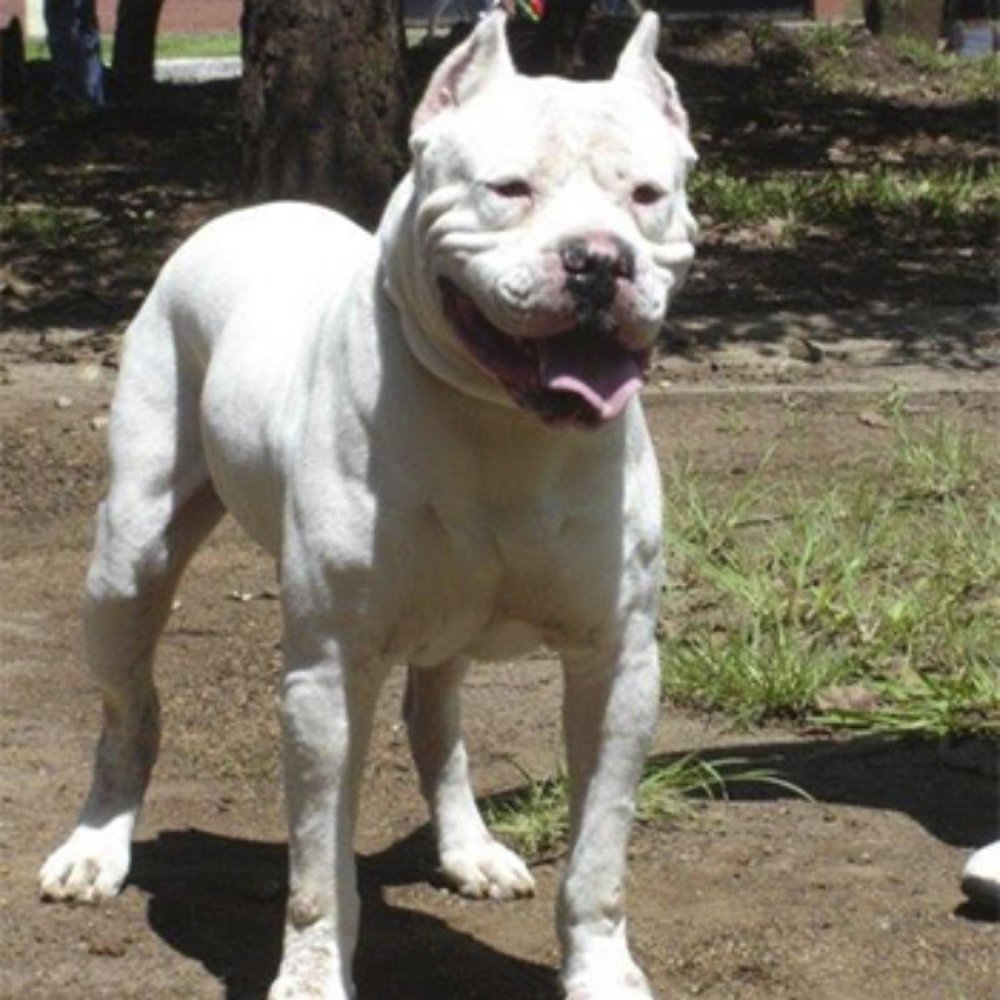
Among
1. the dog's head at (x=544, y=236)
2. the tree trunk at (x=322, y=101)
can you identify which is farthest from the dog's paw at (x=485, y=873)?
the tree trunk at (x=322, y=101)

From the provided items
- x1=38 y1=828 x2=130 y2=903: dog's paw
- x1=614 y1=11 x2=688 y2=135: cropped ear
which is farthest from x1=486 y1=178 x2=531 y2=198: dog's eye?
x1=38 y1=828 x2=130 y2=903: dog's paw

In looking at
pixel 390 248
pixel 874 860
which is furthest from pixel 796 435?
pixel 390 248

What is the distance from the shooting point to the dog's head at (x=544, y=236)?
4.02m

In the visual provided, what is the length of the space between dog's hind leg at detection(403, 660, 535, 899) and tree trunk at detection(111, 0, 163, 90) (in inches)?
578

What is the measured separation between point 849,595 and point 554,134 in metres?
3.10

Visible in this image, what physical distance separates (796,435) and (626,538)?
15.1ft

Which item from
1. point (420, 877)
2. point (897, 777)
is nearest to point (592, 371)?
point (420, 877)

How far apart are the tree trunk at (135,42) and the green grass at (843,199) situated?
22.3ft

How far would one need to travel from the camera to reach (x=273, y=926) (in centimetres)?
523

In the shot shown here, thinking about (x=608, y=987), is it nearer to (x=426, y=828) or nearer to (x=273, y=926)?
(x=273, y=926)

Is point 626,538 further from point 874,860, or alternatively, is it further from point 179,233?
point 179,233

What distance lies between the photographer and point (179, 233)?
12.8m

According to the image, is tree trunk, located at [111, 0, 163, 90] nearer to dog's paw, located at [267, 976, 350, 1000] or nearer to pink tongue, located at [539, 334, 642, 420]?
dog's paw, located at [267, 976, 350, 1000]

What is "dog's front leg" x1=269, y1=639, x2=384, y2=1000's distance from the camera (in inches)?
177
